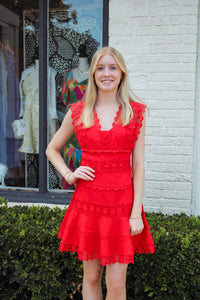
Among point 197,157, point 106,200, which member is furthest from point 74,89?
point 106,200

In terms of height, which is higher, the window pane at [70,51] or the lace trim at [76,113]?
the window pane at [70,51]

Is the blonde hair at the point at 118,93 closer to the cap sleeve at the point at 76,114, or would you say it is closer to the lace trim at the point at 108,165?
the cap sleeve at the point at 76,114

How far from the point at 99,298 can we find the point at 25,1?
368 cm

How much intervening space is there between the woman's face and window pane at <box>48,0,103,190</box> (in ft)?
7.19

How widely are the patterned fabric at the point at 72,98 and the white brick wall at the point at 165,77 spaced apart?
0.82 metres

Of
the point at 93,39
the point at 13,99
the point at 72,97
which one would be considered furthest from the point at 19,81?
the point at 93,39

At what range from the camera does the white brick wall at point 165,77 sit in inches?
137

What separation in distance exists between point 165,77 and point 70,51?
1371 millimetres

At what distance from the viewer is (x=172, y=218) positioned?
10.7 feet

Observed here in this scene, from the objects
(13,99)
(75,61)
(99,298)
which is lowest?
(99,298)

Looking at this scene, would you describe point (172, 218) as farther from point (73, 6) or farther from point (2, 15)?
point (2, 15)

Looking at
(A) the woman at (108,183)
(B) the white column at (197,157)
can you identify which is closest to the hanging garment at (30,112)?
(B) the white column at (197,157)

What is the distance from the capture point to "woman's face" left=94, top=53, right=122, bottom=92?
2029mm

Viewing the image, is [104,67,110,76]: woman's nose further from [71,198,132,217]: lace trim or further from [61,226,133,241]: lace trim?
[61,226,133,241]: lace trim
